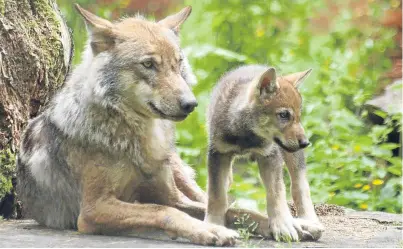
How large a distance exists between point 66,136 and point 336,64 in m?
5.34

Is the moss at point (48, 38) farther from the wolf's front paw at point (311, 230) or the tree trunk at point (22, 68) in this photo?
the wolf's front paw at point (311, 230)

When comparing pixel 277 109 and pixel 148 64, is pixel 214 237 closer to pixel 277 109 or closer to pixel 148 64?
pixel 277 109

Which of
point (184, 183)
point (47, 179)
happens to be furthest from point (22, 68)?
point (184, 183)

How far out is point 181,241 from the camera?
488 cm

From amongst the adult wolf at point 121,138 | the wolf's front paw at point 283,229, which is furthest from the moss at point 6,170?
the wolf's front paw at point 283,229

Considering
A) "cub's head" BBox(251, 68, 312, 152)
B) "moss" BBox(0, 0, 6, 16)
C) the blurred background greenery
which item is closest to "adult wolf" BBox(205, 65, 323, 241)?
"cub's head" BBox(251, 68, 312, 152)

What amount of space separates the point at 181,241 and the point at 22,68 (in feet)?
7.37

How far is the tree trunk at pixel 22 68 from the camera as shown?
242 inches

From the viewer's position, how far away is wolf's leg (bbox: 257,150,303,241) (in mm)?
5023

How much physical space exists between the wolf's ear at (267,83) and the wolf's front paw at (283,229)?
34.8 inches

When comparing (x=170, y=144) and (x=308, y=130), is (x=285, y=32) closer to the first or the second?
(x=308, y=130)

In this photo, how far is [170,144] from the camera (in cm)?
550

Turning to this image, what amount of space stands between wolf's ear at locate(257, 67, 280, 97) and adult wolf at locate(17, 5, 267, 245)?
48cm

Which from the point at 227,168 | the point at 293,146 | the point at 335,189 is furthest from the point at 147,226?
the point at 335,189
